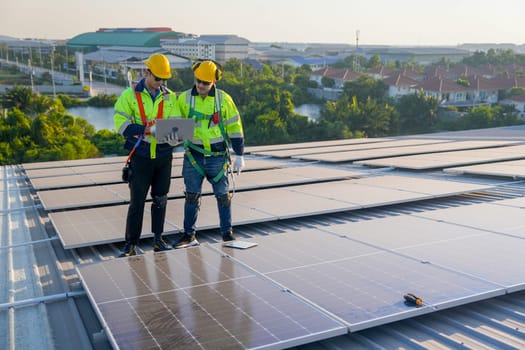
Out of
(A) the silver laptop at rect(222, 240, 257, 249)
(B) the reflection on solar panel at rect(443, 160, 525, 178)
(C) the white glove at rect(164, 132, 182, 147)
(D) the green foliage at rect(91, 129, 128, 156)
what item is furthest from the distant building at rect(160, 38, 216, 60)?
(A) the silver laptop at rect(222, 240, 257, 249)

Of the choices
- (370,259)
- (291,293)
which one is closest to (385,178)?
(370,259)

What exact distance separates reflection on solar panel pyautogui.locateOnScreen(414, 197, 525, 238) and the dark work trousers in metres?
3.46

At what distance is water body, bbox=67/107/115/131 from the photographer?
190 feet

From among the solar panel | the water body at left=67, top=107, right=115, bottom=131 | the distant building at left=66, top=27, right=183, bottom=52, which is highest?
the distant building at left=66, top=27, right=183, bottom=52

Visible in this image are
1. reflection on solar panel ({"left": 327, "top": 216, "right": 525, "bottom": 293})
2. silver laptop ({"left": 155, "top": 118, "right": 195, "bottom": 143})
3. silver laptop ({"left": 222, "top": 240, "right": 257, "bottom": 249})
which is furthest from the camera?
silver laptop ({"left": 155, "top": 118, "right": 195, "bottom": 143})

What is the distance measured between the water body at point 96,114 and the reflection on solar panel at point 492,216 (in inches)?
1999

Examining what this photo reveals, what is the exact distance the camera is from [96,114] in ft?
218

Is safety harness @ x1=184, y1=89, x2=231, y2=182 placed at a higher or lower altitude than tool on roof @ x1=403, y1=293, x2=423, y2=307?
higher

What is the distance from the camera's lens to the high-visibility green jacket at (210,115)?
273 inches

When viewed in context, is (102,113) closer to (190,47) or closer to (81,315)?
(81,315)

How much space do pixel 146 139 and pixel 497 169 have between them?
25.5 feet

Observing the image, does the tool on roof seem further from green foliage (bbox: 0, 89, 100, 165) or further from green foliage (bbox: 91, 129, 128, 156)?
green foliage (bbox: 91, 129, 128, 156)

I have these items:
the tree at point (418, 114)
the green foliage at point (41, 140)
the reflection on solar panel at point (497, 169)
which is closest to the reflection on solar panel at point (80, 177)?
the reflection on solar panel at point (497, 169)

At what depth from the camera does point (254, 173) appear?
456 inches
